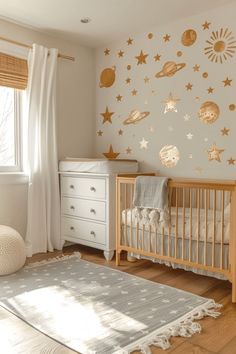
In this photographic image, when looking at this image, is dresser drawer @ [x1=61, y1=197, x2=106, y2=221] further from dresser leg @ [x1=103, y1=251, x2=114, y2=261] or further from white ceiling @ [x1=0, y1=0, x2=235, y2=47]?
white ceiling @ [x1=0, y1=0, x2=235, y2=47]

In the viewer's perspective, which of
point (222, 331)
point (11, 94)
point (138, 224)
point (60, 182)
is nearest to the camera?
point (222, 331)

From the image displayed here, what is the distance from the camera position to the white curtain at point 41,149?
312cm

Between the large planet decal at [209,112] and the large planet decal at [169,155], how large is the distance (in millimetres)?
384

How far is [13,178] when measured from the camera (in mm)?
3072

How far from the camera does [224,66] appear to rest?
276 centimetres

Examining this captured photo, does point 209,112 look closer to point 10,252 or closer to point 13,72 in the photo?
point 13,72

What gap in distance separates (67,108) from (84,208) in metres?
1.12

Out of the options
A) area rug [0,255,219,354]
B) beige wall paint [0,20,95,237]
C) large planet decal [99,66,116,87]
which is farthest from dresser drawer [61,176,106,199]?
large planet decal [99,66,116,87]

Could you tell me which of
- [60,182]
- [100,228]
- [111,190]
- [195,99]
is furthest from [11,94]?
[195,99]

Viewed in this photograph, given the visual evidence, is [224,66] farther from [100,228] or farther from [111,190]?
[100,228]

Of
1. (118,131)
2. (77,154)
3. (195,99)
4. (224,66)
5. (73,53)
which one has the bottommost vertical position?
(77,154)

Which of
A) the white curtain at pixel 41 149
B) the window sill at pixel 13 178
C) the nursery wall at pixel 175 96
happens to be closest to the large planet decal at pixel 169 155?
the nursery wall at pixel 175 96

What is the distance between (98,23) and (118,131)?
42.2 inches

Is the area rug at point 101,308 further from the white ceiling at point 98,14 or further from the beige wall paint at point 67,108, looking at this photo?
the white ceiling at point 98,14
